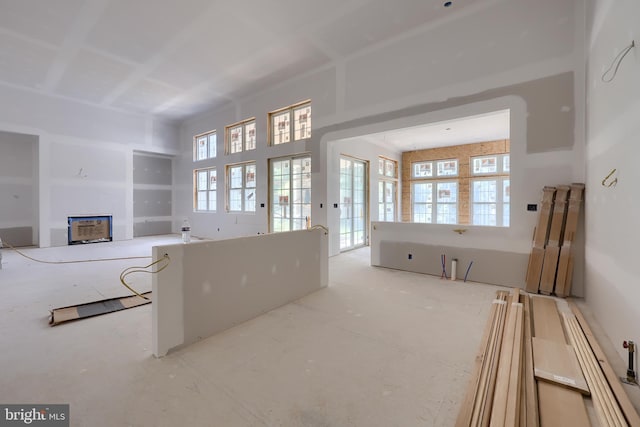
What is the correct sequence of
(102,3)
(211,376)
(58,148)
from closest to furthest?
(211,376), (102,3), (58,148)

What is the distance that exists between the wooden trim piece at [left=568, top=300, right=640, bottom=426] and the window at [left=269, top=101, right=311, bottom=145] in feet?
18.1

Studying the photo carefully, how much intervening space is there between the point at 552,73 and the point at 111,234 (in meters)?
10.9

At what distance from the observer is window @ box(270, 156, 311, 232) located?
6645 millimetres

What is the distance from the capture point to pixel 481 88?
4.12 metres

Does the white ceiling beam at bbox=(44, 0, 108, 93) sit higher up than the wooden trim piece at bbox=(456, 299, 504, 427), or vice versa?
the white ceiling beam at bbox=(44, 0, 108, 93)

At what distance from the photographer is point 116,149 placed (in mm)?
8461

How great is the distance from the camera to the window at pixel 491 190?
8609mm

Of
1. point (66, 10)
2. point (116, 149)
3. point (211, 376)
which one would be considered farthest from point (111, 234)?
point (211, 376)

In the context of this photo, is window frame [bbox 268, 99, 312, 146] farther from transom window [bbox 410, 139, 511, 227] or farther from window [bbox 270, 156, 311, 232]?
transom window [bbox 410, 139, 511, 227]

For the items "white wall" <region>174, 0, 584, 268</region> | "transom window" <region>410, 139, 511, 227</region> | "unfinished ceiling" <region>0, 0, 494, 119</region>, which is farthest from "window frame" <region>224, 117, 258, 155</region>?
"transom window" <region>410, 139, 511, 227</region>

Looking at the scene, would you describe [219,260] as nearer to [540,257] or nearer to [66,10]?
[540,257]

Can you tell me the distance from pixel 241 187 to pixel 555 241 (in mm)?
7116

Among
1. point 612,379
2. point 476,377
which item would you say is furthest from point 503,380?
point 612,379

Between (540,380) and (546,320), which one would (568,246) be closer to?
(546,320)
